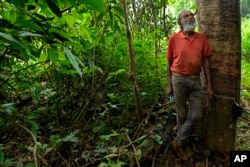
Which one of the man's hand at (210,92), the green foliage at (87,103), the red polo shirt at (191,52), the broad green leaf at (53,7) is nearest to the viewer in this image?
Answer: the broad green leaf at (53,7)

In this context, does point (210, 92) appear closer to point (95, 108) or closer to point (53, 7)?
point (95, 108)

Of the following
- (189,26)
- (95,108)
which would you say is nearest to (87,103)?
(95,108)

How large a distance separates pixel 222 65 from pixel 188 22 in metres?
0.61

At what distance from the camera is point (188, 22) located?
3600mm

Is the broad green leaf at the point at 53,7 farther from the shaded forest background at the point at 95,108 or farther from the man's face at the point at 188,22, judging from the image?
the man's face at the point at 188,22

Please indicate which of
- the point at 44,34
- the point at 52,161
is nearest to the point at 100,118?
the point at 52,161

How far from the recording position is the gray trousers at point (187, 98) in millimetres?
3613

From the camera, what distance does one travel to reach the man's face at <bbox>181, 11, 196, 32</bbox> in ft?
11.8

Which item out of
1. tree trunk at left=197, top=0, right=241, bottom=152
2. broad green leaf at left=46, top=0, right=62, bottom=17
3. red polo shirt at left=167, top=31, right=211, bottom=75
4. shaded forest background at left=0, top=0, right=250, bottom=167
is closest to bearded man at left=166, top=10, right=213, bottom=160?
red polo shirt at left=167, top=31, right=211, bottom=75

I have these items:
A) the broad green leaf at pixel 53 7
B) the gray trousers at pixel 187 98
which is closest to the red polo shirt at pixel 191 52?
the gray trousers at pixel 187 98

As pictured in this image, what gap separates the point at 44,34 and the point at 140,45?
3205 mm

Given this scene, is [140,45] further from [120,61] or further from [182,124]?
[182,124]

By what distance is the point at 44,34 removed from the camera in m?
1.28

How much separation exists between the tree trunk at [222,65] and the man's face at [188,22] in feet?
0.54
